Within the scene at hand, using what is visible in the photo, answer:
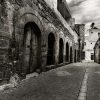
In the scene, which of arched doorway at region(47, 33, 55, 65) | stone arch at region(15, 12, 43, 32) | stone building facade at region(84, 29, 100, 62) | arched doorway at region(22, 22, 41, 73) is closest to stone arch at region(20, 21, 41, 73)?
arched doorway at region(22, 22, 41, 73)

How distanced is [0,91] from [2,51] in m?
1.02

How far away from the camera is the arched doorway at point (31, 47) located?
17.2 feet

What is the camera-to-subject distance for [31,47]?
18.7 feet

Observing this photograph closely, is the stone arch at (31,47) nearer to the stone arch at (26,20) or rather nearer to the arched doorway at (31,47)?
the arched doorway at (31,47)

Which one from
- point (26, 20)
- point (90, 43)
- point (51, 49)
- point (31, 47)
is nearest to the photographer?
point (26, 20)

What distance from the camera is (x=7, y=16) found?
371 centimetres

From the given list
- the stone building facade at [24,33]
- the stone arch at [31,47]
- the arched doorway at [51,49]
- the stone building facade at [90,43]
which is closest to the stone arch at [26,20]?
the stone building facade at [24,33]

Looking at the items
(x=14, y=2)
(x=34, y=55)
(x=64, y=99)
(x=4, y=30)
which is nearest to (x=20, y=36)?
→ (x=4, y=30)

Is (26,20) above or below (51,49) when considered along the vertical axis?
above

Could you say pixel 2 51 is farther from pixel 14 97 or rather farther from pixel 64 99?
pixel 64 99

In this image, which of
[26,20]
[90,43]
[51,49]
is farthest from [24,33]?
[90,43]

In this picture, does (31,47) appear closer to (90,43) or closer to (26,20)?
(26,20)

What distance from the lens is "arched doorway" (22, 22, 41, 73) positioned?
5.24m

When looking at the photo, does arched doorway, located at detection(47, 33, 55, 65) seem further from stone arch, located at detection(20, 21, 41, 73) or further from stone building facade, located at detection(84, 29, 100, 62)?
stone building facade, located at detection(84, 29, 100, 62)
